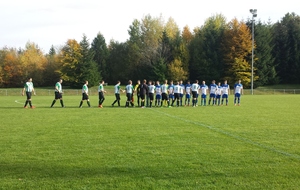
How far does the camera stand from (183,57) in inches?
2409

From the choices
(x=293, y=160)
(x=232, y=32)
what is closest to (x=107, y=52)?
(x=232, y=32)

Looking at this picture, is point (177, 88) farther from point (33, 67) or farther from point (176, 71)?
point (33, 67)

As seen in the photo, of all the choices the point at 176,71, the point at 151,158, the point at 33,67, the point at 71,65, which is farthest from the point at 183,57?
the point at 151,158

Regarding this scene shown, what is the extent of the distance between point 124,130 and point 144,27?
5882 cm

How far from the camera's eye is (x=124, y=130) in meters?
10.8

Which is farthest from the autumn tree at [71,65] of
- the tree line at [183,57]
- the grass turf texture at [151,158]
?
the grass turf texture at [151,158]

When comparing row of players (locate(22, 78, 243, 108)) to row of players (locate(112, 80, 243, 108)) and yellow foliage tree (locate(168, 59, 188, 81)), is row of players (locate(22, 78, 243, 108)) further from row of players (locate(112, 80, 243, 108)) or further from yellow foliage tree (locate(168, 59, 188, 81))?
yellow foliage tree (locate(168, 59, 188, 81))

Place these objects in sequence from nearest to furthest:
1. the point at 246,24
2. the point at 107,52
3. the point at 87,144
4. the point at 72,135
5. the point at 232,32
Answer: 1. the point at 87,144
2. the point at 72,135
3. the point at 232,32
4. the point at 246,24
5. the point at 107,52

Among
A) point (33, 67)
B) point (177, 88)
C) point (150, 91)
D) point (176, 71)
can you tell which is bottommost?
point (150, 91)

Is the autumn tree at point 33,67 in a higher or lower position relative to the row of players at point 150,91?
higher

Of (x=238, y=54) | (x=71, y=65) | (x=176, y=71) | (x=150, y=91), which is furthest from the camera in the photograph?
(x=71, y=65)

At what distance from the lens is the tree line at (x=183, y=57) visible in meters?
56.1

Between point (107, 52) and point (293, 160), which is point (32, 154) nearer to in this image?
point (293, 160)

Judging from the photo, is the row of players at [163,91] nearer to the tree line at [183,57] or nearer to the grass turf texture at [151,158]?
the grass turf texture at [151,158]
